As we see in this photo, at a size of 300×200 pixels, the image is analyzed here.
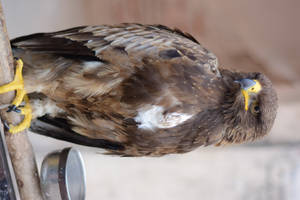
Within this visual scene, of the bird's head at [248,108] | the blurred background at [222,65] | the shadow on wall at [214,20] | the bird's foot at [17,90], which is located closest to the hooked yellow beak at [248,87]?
the bird's head at [248,108]

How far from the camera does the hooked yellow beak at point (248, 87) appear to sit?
1540 mm

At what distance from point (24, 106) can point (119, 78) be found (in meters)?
0.47

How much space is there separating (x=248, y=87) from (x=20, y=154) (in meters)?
0.96

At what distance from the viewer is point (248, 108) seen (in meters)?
1.63

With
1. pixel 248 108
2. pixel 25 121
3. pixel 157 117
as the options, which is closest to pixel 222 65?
pixel 248 108

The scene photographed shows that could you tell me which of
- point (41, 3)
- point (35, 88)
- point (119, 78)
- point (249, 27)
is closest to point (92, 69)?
point (119, 78)

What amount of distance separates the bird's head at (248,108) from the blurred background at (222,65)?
4.03ft

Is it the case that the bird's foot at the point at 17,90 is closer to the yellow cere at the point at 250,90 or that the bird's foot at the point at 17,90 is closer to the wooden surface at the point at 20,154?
the wooden surface at the point at 20,154

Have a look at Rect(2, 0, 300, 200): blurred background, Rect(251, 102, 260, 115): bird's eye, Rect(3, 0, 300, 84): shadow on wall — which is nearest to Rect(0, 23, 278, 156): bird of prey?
Rect(251, 102, 260, 115): bird's eye

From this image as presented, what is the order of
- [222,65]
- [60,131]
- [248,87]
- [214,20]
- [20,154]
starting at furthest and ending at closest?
1. [214,20]
2. [222,65]
3. [60,131]
4. [248,87]
5. [20,154]

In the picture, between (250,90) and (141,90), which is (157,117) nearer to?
(141,90)

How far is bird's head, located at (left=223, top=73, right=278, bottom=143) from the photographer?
1572mm

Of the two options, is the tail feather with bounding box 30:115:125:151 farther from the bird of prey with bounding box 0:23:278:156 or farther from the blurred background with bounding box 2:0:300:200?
the blurred background with bounding box 2:0:300:200

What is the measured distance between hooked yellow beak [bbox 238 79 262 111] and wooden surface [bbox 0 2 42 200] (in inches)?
35.7
